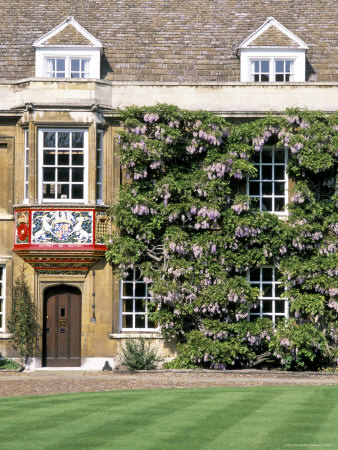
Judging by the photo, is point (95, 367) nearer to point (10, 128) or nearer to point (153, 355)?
point (153, 355)

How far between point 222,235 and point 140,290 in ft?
8.93

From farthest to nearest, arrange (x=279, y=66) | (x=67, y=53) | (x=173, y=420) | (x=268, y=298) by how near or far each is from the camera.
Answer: (x=279, y=66) < (x=67, y=53) < (x=268, y=298) < (x=173, y=420)

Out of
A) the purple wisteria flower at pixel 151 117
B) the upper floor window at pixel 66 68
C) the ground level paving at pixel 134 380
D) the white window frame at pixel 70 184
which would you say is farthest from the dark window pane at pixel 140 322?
the upper floor window at pixel 66 68

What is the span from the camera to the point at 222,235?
25.3 m

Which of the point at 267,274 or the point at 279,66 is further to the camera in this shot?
the point at 279,66

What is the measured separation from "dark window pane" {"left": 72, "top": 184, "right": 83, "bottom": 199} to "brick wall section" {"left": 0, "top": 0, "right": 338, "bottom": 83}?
363 centimetres

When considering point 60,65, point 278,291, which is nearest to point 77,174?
point 60,65

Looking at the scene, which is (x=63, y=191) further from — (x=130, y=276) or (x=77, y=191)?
(x=130, y=276)

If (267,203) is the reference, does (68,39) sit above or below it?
above

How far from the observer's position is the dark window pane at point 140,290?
25.8 m

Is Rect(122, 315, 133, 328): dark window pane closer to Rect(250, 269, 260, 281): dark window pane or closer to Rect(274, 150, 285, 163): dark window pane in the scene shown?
Rect(250, 269, 260, 281): dark window pane

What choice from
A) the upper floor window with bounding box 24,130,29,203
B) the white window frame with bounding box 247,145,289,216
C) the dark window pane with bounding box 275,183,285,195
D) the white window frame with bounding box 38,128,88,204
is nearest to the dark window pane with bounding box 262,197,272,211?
the white window frame with bounding box 247,145,289,216

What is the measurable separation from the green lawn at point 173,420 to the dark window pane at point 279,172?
8599mm

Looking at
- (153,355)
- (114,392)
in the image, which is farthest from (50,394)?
(153,355)
